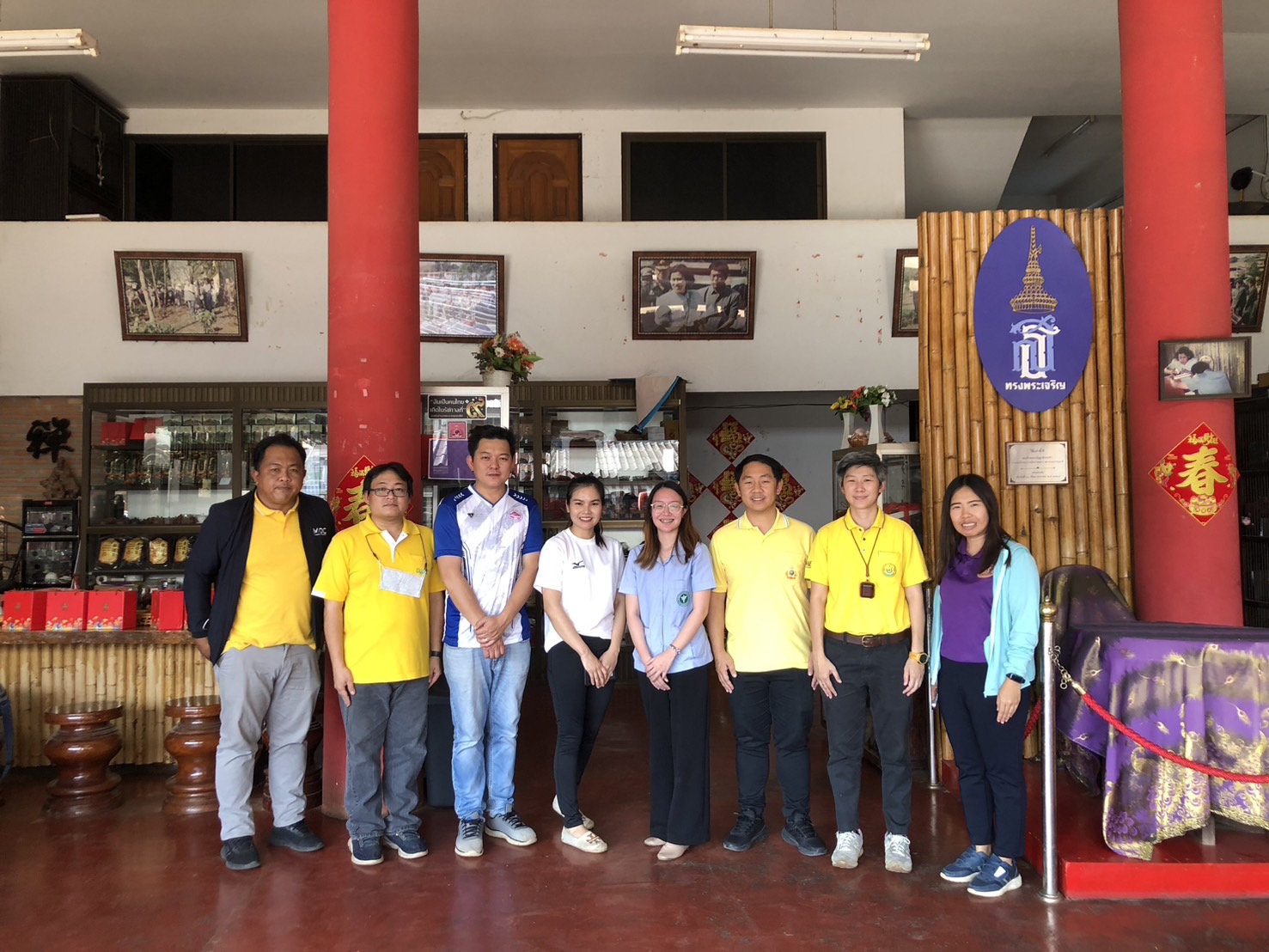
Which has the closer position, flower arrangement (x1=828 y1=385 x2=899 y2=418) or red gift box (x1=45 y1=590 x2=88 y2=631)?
red gift box (x1=45 y1=590 x2=88 y2=631)

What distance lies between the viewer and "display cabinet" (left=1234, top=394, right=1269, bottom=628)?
25.1 ft

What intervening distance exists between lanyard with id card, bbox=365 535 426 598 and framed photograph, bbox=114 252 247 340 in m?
4.68

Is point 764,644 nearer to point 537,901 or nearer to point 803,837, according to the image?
point 803,837

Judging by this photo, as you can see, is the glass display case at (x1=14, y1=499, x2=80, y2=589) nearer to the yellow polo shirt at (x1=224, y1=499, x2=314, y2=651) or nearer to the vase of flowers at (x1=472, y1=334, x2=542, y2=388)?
the vase of flowers at (x1=472, y1=334, x2=542, y2=388)

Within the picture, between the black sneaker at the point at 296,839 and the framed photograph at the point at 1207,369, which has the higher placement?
the framed photograph at the point at 1207,369

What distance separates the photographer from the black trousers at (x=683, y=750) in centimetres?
380

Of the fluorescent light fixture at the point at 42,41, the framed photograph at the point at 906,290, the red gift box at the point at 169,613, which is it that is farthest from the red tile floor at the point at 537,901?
the framed photograph at the point at 906,290

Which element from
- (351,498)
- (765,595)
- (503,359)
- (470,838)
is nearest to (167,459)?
(503,359)

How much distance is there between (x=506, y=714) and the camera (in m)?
4.01

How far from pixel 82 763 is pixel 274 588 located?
1524 millimetres

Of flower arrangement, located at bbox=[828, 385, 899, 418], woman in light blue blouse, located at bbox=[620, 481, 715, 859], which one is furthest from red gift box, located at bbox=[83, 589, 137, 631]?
flower arrangement, located at bbox=[828, 385, 899, 418]

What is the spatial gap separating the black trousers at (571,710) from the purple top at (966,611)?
4.30 feet

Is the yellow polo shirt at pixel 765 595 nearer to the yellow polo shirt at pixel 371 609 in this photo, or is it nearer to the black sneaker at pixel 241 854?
the yellow polo shirt at pixel 371 609

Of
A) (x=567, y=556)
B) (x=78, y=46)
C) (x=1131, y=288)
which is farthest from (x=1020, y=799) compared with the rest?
(x=78, y=46)
